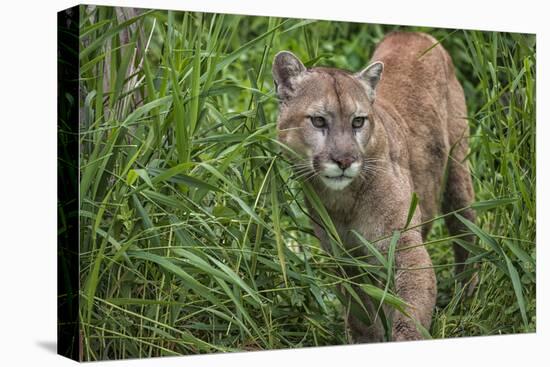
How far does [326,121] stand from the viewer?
6.09 metres

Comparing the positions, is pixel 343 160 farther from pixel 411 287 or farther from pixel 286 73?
pixel 411 287

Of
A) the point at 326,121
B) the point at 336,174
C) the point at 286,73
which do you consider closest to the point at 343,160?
the point at 336,174

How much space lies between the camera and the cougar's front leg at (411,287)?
627 centimetres

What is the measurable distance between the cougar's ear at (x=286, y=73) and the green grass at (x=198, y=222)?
0.12 m

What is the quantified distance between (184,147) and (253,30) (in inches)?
112

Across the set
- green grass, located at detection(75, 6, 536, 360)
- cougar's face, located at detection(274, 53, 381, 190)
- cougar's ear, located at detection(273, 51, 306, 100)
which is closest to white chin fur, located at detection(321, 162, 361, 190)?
cougar's face, located at detection(274, 53, 381, 190)

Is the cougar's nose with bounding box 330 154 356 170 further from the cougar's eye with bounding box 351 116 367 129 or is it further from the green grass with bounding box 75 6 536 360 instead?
the green grass with bounding box 75 6 536 360

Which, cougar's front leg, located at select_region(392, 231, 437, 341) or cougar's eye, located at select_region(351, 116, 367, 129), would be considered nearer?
cougar's eye, located at select_region(351, 116, 367, 129)

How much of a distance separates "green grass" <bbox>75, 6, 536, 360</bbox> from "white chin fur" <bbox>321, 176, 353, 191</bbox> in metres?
0.23

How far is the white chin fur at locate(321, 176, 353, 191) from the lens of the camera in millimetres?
6008

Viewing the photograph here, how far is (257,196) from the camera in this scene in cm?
608

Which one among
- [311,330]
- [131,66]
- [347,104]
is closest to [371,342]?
[311,330]

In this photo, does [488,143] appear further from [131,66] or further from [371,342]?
[131,66]

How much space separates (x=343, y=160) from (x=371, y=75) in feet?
2.33
